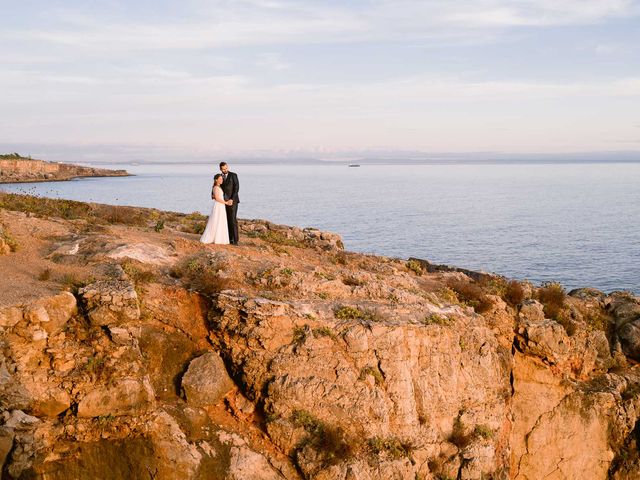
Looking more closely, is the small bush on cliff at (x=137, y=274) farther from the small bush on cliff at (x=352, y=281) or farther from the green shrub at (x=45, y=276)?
the small bush on cliff at (x=352, y=281)

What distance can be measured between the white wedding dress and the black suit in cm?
27

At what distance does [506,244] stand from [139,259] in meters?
47.5

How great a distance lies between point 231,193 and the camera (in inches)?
897

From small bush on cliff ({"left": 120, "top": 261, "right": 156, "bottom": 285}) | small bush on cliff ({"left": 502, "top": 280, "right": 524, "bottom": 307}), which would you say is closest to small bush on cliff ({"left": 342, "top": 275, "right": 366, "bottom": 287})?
small bush on cliff ({"left": 120, "top": 261, "right": 156, "bottom": 285})

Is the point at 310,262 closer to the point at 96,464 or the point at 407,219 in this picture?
the point at 96,464

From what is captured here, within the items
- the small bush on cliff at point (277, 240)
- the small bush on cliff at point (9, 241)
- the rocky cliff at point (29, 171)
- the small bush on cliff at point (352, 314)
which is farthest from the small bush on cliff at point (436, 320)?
the rocky cliff at point (29, 171)

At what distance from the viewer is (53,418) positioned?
13469mm

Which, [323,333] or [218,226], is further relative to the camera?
[218,226]

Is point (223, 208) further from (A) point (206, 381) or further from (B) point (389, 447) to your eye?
(B) point (389, 447)

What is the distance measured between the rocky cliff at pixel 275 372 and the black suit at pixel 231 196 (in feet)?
5.08

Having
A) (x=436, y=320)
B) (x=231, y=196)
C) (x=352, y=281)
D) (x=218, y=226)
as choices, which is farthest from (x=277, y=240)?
(x=436, y=320)

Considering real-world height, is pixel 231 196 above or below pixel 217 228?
above

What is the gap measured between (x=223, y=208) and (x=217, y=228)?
816mm

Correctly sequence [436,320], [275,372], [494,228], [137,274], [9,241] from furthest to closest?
[494,228] < [9,241] < [436,320] < [137,274] < [275,372]
